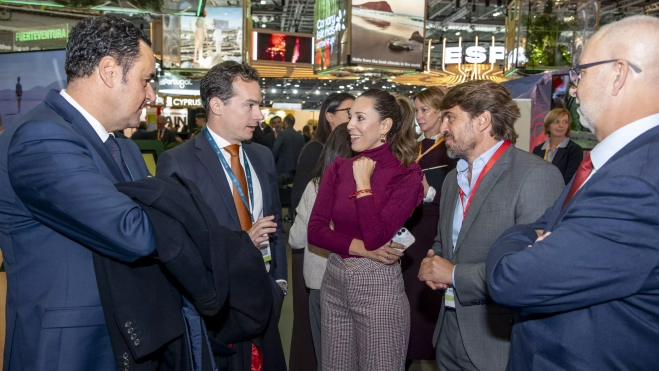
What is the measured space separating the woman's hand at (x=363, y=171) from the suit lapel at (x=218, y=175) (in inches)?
22.7

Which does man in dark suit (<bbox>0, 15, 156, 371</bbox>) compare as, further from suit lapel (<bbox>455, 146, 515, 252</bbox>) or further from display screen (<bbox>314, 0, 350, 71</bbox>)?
display screen (<bbox>314, 0, 350, 71</bbox>)

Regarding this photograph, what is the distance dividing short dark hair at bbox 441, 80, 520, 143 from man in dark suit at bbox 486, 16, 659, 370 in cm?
87

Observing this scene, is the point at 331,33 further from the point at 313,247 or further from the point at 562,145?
the point at 313,247

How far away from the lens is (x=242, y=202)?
8.45ft

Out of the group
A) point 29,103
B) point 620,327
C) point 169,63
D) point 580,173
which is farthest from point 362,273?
point 169,63

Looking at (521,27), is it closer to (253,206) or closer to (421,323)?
(421,323)

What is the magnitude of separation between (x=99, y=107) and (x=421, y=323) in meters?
2.79

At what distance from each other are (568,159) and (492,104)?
13.6 feet

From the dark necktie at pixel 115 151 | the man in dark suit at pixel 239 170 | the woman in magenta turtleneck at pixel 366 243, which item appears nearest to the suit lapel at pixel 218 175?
the man in dark suit at pixel 239 170

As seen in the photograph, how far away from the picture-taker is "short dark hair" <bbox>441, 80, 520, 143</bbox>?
2.35 meters

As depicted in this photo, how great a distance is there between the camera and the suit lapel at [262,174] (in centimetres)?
276

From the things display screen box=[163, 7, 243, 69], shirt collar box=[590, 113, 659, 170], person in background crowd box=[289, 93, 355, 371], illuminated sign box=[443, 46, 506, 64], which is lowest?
person in background crowd box=[289, 93, 355, 371]

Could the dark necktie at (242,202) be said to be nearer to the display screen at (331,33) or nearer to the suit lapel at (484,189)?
the suit lapel at (484,189)

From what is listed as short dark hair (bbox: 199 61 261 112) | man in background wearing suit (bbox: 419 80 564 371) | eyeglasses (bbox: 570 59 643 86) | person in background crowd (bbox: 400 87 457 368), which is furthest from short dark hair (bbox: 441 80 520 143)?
person in background crowd (bbox: 400 87 457 368)
